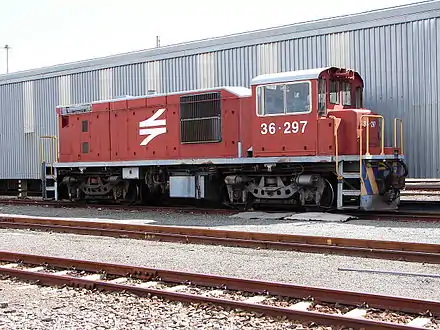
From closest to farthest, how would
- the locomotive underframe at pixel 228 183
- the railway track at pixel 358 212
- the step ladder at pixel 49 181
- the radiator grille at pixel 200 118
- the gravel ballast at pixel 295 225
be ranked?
the gravel ballast at pixel 295 225 < the railway track at pixel 358 212 < the locomotive underframe at pixel 228 183 < the radiator grille at pixel 200 118 < the step ladder at pixel 49 181

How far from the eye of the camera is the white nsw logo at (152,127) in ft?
51.8

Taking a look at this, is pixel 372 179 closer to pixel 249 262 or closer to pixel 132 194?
pixel 249 262

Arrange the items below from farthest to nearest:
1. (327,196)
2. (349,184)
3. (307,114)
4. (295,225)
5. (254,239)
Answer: (327,196), (307,114), (349,184), (295,225), (254,239)

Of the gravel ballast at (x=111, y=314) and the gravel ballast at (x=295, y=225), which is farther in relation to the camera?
the gravel ballast at (x=295, y=225)

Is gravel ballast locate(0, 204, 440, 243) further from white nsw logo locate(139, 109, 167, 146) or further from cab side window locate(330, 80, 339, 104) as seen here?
cab side window locate(330, 80, 339, 104)

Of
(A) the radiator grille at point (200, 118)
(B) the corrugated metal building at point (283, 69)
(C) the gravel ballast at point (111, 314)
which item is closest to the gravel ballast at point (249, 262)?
(C) the gravel ballast at point (111, 314)

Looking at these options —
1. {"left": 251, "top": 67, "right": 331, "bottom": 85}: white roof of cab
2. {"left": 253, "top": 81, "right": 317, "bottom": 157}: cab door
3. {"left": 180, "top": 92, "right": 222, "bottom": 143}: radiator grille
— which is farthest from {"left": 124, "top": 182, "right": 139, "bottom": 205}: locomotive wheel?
{"left": 251, "top": 67, "right": 331, "bottom": 85}: white roof of cab

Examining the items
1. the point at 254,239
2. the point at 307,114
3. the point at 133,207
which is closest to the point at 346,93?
the point at 307,114

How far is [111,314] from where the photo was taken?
579cm

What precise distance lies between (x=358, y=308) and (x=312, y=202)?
7.82 meters

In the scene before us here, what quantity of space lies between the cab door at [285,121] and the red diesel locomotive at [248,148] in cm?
2

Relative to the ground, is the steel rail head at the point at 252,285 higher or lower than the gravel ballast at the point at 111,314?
higher

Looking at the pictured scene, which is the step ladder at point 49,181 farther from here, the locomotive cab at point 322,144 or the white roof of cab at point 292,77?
the white roof of cab at point 292,77

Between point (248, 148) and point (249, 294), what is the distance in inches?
316
